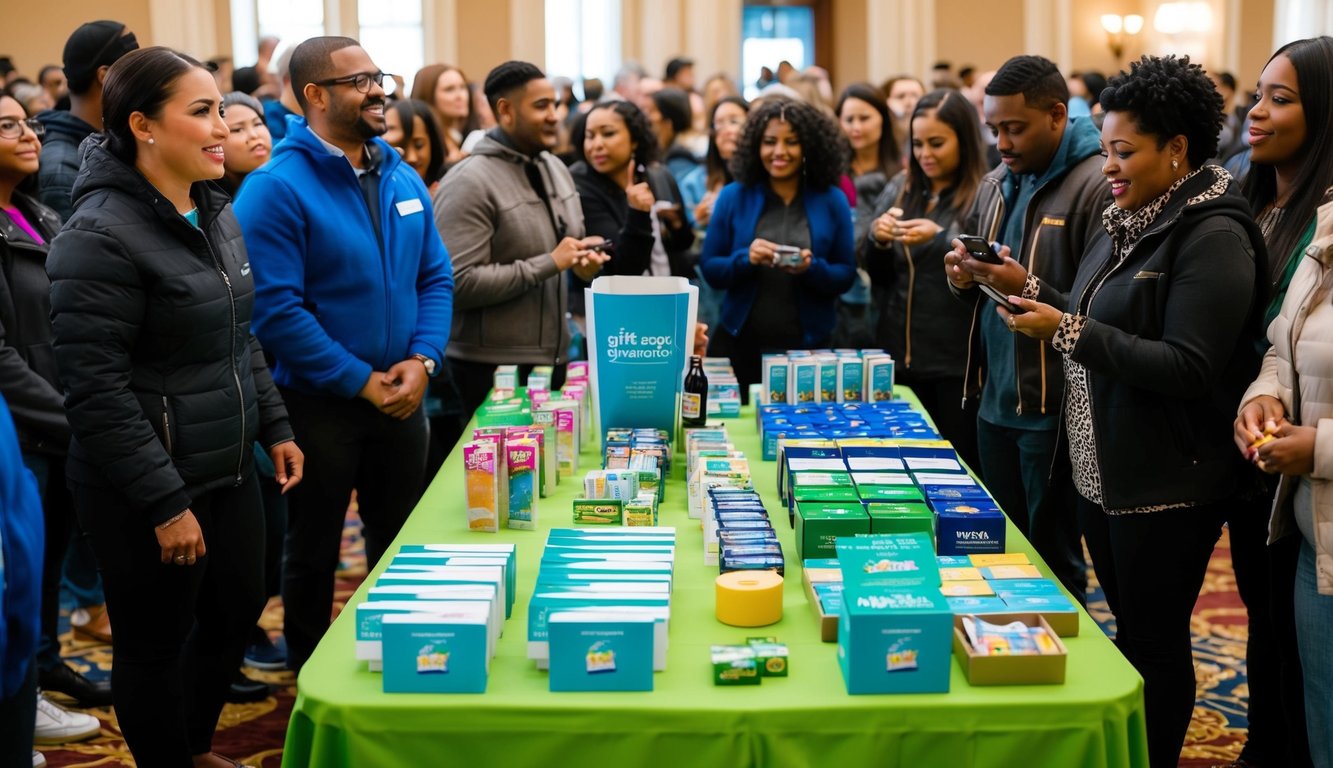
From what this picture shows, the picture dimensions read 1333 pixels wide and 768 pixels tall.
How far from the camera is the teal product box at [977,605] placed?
208 cm

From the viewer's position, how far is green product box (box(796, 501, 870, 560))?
238 cm

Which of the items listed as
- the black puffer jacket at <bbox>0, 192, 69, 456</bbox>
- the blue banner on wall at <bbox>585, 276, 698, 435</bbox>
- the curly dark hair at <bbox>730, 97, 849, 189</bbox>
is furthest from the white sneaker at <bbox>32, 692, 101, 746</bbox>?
the curly dark hair at <bbox>730, 97, 849, 189</bbox>

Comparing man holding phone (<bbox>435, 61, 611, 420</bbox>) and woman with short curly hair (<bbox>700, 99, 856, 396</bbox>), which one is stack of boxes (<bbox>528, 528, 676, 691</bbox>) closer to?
man holding phone (<bbox>435, 61, 611, 420</bbox>)

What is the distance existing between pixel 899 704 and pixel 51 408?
2.38m

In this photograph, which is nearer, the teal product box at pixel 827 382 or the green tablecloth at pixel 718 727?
the green tablecloth at pixel 718 727

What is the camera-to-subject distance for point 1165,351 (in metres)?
2.44

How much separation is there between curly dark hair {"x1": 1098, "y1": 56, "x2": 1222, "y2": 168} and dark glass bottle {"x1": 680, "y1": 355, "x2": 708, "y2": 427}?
1270mm

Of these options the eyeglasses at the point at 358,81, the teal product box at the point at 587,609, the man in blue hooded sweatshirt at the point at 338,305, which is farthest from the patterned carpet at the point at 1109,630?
the eyeglasses at the point at 358,81

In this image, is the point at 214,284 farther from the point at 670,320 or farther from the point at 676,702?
the point at 676,702

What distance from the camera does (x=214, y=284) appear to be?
2564 millimetres

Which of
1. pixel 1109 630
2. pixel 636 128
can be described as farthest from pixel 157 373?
pixel 1109 630

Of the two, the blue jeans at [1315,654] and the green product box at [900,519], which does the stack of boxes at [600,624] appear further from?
the blue jeans at [1315,654]

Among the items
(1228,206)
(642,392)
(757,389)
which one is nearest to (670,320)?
(642,392)

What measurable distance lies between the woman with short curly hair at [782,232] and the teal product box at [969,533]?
2.26 meters
